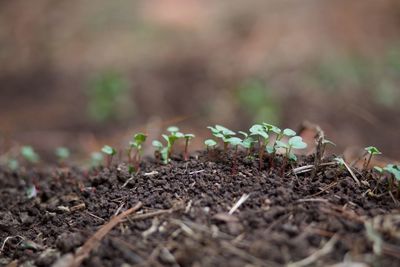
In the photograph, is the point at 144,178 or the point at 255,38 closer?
the point at 144,178

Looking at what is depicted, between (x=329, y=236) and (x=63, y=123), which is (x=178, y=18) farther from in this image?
(x=329, y=236)

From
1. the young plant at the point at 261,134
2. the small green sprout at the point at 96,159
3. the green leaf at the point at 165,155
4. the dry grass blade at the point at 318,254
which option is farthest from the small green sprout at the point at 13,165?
the dry grass blade at the point at 318,254

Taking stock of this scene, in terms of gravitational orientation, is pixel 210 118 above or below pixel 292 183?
below

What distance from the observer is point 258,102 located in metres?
4.18

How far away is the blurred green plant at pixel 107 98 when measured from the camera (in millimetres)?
4301

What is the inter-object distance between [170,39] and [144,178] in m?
4.01

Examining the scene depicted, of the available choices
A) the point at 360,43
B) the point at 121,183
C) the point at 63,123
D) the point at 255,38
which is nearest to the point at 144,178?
the point at 121,183

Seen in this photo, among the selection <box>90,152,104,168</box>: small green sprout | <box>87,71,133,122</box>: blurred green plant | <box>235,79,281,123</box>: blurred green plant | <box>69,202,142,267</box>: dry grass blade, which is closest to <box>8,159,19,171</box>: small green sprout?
<box>90,152,104,168</box>: small green sprout

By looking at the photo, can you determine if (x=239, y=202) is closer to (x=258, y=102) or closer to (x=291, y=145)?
(x=291, y=145)

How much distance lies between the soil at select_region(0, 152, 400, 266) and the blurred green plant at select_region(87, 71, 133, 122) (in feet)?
7.46

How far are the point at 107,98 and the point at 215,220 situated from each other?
9.86ft

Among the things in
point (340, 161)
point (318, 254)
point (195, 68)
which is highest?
point (340, 161)

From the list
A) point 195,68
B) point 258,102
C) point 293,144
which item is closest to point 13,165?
point 293,144

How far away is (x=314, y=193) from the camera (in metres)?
1.64
